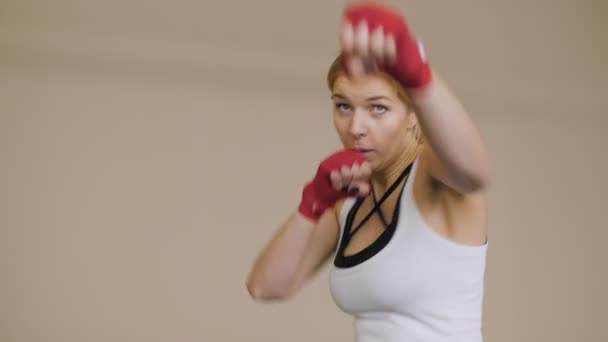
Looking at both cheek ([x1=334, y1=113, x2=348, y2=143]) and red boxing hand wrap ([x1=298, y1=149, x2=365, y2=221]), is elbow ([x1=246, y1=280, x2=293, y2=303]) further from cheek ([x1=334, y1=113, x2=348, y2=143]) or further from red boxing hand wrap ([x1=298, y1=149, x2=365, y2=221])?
cheek ([x1=334, y1=113, x2=348, y2=143])

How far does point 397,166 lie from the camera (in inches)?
47.7

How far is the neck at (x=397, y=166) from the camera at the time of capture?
3.97 ft

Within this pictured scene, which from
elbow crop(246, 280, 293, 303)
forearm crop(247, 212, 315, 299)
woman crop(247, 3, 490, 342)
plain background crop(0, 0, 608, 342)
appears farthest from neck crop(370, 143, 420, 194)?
plain background crop(0, 0, 608, 342)

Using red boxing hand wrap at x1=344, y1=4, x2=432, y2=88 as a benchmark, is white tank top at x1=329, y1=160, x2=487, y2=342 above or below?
below

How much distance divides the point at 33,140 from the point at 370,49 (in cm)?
194

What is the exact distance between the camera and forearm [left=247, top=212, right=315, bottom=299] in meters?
1.26

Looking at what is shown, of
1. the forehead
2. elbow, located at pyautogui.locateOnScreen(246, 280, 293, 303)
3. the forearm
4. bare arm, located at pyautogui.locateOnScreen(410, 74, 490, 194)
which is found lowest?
elbow, located at pyautogui.locateOnScreen(246, 280, 293, 303)

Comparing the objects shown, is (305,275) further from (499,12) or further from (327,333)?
(499,12)

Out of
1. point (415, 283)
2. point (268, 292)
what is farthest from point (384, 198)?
point (268, 292)

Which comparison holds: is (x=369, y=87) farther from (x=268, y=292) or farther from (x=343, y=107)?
(x=268, y=292)

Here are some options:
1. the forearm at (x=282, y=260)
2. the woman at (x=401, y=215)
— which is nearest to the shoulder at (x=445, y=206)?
the woman at (x=401, y=215)

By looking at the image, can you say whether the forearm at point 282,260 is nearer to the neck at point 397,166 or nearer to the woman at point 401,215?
the woman at point 401,215

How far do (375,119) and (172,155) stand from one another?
5.15ft

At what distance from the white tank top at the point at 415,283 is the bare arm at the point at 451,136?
0.11 m
